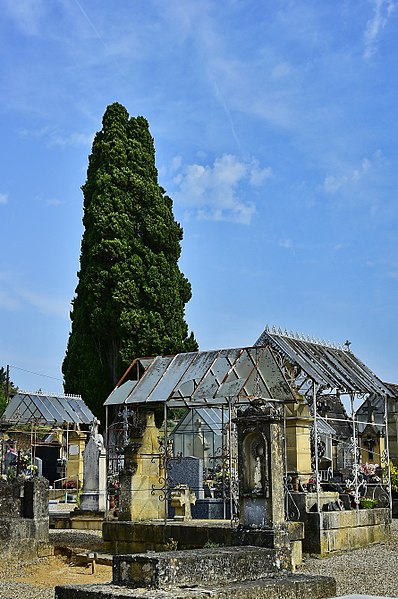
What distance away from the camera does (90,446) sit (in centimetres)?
2370

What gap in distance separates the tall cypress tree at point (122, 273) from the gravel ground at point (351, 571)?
1765 centimetres

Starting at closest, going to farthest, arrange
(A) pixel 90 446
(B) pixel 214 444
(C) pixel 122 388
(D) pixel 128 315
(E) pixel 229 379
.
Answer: (E) pixel 229 379, (C) pixel 122 388, (A) pixel 90 446, (B) pixel 214 444, (D) pixel 128 315

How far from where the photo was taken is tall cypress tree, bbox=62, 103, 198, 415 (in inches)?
1347

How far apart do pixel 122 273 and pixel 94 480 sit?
43.7 ft

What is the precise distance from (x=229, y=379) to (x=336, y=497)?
129 inches

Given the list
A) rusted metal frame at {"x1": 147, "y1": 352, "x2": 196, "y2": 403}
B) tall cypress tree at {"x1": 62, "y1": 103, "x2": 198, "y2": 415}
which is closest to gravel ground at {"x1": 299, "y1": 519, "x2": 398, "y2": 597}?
rusted metal frame at {"x1": 147, "y1": 352, "x2": 196, "y2": 403}

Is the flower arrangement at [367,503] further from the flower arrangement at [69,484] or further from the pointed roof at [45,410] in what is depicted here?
the pointed roof at [45,410]

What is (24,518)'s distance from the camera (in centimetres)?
1398

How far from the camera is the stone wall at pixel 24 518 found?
13414mm

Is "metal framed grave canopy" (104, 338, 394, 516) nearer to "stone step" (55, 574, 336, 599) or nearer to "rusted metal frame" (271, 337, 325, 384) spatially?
"rusted metal frame" (271, 337, 325, 384)

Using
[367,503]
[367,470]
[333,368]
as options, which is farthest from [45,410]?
[367,503]

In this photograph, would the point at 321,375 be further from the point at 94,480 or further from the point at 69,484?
the point at 69,484

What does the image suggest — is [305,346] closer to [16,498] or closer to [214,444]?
[16,498]

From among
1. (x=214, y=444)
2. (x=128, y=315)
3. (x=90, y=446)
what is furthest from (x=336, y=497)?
(x=128, y=315)
